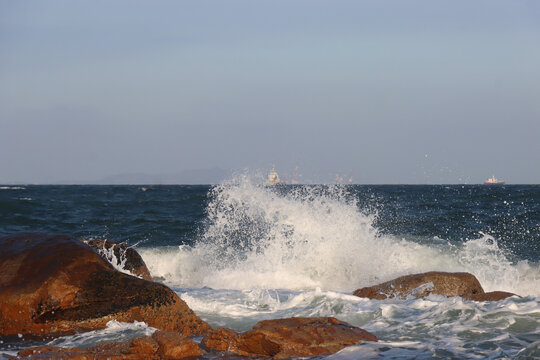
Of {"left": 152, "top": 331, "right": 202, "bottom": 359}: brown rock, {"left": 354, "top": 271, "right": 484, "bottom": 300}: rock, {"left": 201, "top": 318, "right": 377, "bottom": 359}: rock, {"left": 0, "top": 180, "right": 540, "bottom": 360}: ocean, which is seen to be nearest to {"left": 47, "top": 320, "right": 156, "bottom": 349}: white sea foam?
{"left": 0, "top": 180, "right": 540, "bottom": 360}: ocean

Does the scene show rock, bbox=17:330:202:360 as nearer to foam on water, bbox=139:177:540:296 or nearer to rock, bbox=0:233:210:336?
rock, bbox=0:233:210:336

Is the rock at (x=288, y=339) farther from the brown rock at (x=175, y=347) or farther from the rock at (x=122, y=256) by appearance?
the rock at (x=122, y=256)

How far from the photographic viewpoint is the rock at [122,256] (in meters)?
8.35

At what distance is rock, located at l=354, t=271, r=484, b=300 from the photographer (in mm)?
6619

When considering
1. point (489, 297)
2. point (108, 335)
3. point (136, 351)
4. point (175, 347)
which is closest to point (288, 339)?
point (175, 347)

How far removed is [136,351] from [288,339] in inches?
44.5

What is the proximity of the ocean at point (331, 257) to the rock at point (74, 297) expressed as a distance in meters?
0.26

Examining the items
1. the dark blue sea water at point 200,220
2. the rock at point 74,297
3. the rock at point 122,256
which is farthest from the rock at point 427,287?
the dark blue sea water at point 200,220

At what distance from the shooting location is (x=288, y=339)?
4.21 meters

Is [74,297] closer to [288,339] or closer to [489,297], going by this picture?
[288,339]

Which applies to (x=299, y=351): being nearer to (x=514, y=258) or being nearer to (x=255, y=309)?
(x=255, y=309)

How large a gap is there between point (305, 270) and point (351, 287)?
1.05 m

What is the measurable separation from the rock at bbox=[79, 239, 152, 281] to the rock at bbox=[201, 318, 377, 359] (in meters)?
4.25

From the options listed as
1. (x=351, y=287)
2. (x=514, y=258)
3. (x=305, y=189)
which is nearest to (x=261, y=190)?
(x=305, y=189)
